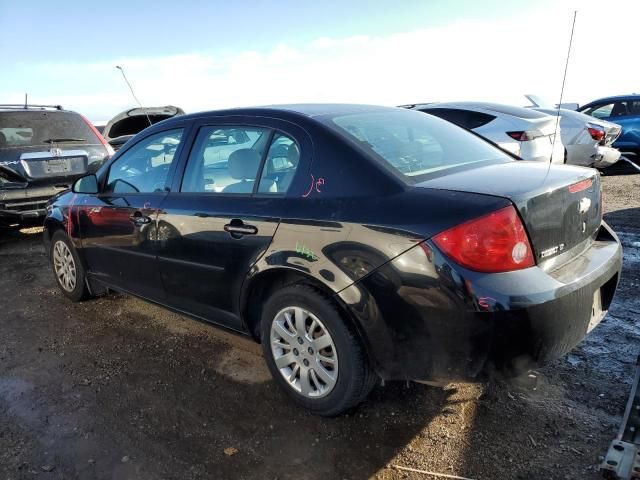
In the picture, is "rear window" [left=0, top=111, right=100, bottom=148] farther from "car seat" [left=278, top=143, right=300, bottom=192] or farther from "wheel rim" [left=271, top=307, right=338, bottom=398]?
"wheel rim" [left=271, top=307, right=338, bottom=398]

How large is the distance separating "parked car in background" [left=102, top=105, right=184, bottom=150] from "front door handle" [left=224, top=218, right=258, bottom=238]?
6137 mm

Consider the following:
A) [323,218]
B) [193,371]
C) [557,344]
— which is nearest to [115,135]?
[193,371]

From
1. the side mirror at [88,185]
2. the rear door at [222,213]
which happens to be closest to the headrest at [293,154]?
the rear door at [222,213]

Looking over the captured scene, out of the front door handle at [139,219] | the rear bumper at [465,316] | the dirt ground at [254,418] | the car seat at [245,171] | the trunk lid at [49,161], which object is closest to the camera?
the rear bumper at [465,316]

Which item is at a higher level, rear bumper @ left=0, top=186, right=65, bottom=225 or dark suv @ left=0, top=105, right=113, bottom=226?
dark suv @ left=0, top=105, right=113, bottom=226

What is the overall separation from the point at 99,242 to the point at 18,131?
3664 millimetres

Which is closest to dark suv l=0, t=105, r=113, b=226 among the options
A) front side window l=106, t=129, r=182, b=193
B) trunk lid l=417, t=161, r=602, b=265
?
front side window l=106, t=129, r=182, b=193

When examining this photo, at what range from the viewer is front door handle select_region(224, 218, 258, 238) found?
2731mm

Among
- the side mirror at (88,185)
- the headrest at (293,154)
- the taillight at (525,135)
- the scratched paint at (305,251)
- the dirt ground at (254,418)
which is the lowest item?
the dirt ground at (254,418)

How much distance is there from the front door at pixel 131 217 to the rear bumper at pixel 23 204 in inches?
108

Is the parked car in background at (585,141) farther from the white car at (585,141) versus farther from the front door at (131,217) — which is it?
the front door at (131,217)

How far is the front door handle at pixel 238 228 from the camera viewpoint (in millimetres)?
2731

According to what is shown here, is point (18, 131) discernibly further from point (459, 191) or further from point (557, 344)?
point (557, 344)

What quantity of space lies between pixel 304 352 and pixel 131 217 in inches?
66.4
